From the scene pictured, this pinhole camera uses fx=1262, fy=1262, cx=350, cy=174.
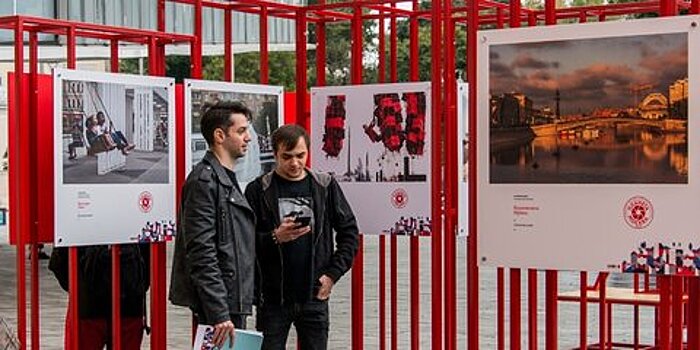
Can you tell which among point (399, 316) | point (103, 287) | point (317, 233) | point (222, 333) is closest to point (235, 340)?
point (222, 333)

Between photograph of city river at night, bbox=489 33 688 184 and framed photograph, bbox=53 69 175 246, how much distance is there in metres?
2.07

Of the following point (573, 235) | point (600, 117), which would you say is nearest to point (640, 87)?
point (600, 117)

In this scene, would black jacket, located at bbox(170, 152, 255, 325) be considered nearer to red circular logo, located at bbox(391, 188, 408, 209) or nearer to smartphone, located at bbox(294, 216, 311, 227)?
smartphone, located at bbox(294, 216, 311, 227)

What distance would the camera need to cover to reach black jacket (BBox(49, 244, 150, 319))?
24.1 ft

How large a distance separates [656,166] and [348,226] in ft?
6.96

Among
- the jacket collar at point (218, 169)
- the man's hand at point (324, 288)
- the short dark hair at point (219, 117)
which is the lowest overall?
the man's hand at point (324, 288)

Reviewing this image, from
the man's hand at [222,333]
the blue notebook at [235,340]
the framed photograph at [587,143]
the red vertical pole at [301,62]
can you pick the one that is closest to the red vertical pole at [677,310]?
the framed photograph at [587,143]

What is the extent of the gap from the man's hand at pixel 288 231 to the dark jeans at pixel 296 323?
0.37 meters

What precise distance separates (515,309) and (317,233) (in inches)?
52.3

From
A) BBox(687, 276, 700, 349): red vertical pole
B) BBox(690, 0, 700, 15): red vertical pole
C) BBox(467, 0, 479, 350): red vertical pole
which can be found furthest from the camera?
BBox(467, 0, 479, 350): red vertical pole

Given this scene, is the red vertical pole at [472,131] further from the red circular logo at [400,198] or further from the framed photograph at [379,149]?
the red circular logo at [400,198]

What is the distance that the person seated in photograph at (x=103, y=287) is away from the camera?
24.1 feet

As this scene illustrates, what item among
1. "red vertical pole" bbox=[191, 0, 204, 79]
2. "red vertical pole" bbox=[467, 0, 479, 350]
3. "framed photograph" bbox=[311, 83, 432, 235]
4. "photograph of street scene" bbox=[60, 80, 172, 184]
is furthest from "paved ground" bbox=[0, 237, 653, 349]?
"red vertical pole" bbox=[467, 0, 479, 350]

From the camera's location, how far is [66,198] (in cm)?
629
